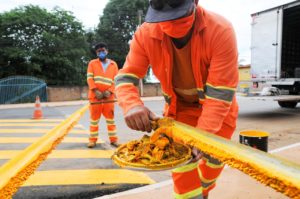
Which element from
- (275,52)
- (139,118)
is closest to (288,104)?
(275,52)

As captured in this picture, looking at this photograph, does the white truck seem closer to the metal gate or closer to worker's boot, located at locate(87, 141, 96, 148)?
worker's boot, located at locate(87, 141, 96, 148)

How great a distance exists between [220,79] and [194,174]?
82 centimetres

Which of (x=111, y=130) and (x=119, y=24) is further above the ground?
(x=119, y=24)

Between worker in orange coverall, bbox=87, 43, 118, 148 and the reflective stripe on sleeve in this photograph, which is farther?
worker in orange coverall, bbox=87, 43, 118, 148

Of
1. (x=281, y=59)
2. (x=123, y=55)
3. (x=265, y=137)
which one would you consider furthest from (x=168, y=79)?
(x=123, y=55)

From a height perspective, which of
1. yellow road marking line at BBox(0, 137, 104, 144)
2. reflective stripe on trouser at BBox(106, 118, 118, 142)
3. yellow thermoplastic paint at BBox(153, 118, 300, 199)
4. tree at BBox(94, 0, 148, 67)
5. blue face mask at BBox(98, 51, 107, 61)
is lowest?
yellow road marking line at BBox(0, 137, 104, 144)

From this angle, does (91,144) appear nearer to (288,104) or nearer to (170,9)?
(170,9)

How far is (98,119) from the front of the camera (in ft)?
21.1

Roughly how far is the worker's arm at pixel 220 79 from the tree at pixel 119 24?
2672 cm

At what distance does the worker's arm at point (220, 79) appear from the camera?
2.07 metres

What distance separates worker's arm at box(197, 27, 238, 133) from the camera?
6.80 feet

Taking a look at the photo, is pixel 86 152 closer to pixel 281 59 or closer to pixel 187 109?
pixel 187 109

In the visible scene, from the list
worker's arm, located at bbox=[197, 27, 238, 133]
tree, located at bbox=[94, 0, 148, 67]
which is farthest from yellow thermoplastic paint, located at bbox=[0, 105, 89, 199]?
tree, located at bbox=[94, 0, 148, 67]

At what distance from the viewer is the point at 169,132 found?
2.00 meters
